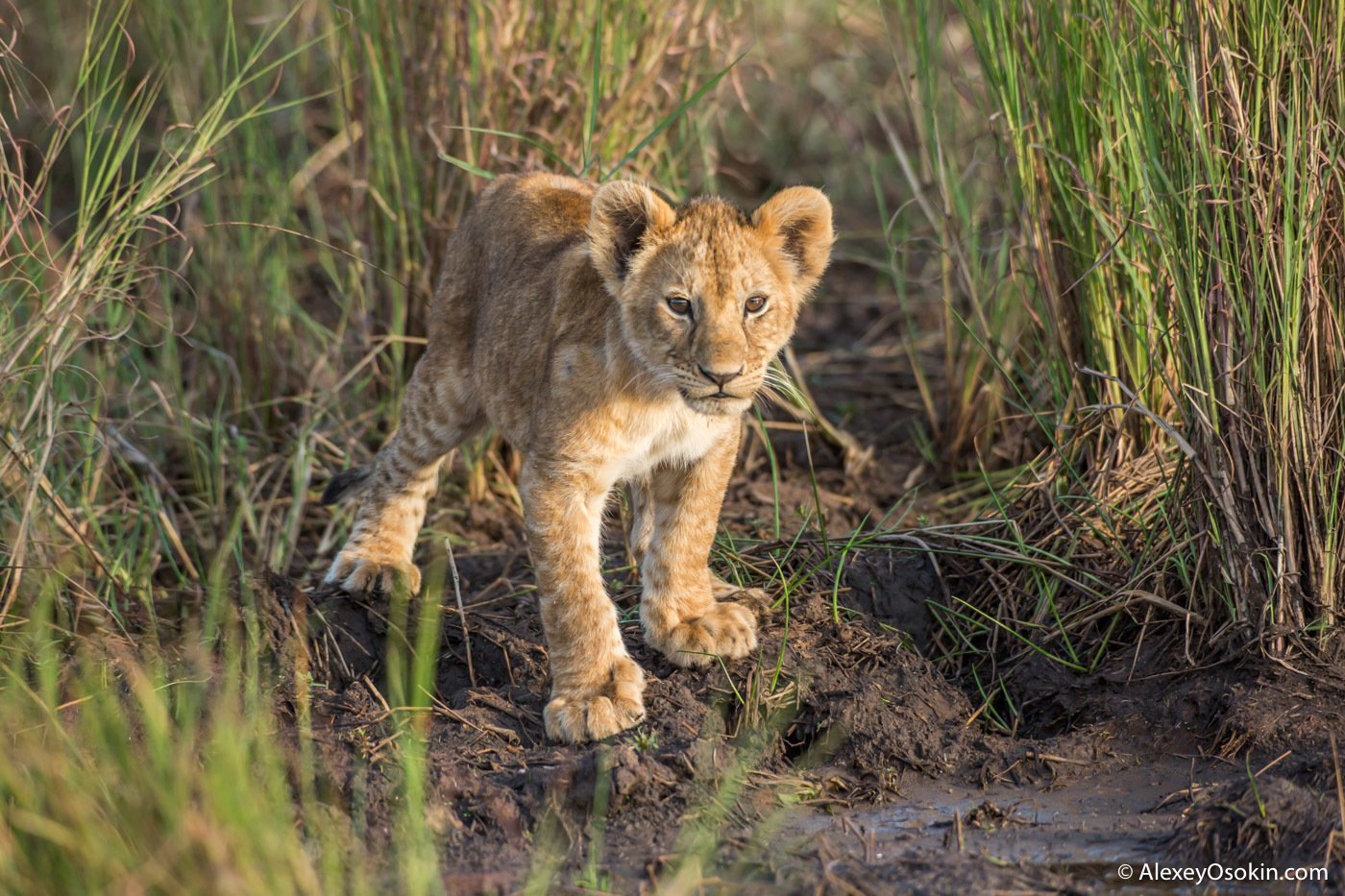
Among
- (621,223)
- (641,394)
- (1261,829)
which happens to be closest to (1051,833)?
(1261,829)

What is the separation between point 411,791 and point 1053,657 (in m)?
2.09

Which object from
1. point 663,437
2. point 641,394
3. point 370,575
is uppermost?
point 641,394

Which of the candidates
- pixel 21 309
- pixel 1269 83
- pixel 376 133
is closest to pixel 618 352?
pixel 1269 83

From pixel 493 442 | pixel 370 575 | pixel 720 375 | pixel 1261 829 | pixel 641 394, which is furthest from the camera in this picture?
pixel 493 442

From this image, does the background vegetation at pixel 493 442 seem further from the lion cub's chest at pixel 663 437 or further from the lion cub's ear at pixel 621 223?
the lion cub's ear at pixel 621 223

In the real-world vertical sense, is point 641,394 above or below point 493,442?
above

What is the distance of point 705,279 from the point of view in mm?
3664

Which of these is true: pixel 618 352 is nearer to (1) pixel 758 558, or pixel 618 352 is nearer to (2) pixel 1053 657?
(1) pixel 758 558

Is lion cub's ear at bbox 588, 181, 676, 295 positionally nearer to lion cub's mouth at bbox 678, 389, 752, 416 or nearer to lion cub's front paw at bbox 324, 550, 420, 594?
lion cub's mouth at bbox 678, 389, 752, 416

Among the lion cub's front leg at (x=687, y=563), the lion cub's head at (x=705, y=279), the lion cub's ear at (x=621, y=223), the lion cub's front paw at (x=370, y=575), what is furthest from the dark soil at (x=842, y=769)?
the lion cub's ear at (x=621, y=223)

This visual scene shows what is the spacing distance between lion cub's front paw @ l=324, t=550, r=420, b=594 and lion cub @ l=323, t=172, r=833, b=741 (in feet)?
2.19

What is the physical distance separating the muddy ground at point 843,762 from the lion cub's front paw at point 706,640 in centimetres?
5

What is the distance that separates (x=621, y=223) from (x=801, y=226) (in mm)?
555

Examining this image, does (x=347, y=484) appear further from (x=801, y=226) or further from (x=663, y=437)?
(x=801, y=226)
